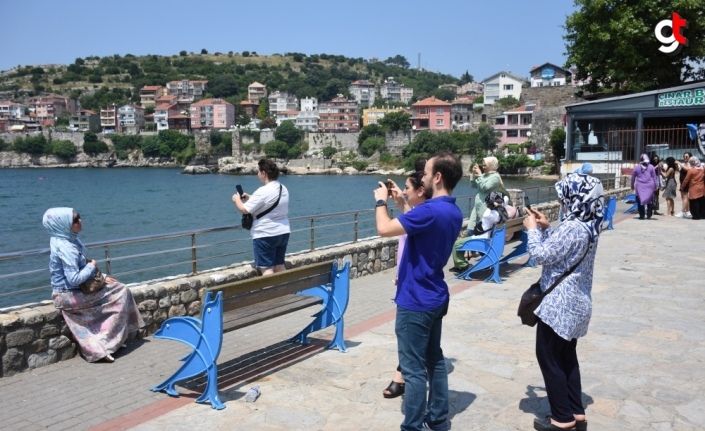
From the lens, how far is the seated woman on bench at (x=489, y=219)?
8828mm

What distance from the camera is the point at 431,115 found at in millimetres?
119562

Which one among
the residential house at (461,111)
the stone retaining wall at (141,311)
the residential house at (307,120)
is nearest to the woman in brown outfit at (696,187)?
the stone retaining wall at (141,311)

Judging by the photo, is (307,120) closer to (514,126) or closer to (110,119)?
(110,119)

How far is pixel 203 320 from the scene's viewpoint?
174 inches

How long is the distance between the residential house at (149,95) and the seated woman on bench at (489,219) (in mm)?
185757

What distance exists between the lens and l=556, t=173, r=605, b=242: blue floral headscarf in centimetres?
375

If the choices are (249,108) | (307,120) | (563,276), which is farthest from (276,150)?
(563,276)

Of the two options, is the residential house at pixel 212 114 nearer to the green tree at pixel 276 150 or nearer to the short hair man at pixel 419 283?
the green tree at pixel 276 150

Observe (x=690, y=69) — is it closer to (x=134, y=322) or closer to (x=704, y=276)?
(x=704, y=276)

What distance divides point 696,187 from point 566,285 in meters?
13.0

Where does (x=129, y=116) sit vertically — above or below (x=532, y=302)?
above

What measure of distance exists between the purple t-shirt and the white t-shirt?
2965 mm

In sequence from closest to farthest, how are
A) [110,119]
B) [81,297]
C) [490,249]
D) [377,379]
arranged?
[377,379]
[81,297]
[490,249]
[110,119]

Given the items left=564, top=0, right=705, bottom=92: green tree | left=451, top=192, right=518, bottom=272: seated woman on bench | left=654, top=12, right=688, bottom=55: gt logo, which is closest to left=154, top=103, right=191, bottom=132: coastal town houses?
left=564, top=0, right=705, bottom=92: green tree
